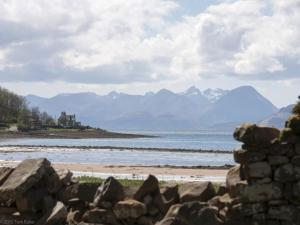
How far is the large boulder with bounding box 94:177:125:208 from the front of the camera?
17.9m

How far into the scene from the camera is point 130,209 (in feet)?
57.0

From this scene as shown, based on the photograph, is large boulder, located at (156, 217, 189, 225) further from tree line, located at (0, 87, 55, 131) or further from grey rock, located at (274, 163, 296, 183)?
tree line, located at (0, 87, 55, 131)

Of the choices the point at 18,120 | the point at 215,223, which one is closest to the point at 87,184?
the point at 215,223

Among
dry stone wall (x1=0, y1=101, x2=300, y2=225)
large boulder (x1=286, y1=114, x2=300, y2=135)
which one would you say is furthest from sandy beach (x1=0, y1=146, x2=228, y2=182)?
large boulder (x1=286, y1=114, x2=300, y2=135)

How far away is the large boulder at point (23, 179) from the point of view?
59.6 feet

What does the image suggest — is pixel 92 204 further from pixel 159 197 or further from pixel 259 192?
pixel 259 192

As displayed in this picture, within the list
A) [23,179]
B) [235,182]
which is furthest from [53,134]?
[235,182]

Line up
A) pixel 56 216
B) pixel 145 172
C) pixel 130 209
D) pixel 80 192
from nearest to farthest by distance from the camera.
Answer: pixel 130 209 → pixel 56 216 → pixel 80 192 → pixel 145 172

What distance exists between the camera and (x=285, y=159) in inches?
635

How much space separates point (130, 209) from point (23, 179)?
3.26 meters

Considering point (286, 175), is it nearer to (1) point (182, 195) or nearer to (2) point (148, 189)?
(1) point (182, 195)

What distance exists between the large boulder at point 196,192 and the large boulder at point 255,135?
7.03 ft

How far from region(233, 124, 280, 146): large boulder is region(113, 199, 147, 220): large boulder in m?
3.20

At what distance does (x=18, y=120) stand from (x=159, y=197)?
168271 mm
